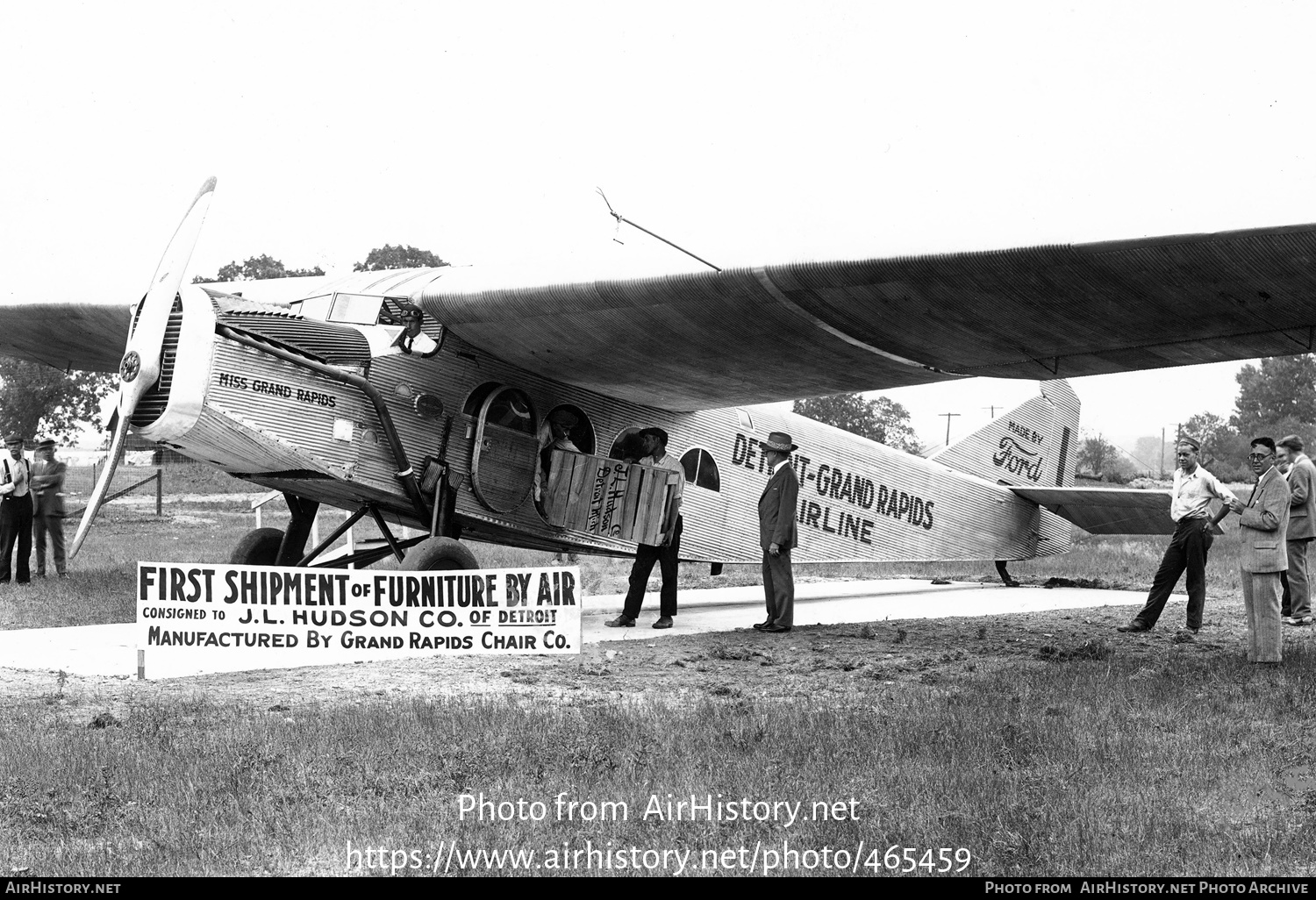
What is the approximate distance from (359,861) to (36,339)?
11702mm

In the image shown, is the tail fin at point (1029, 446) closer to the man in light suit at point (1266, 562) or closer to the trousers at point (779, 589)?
the trousers at point (779, 589)

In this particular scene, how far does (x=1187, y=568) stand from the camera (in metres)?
10.7

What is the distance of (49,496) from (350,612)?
8.82 m

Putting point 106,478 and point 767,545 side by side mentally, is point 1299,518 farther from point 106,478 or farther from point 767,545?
point 106,478

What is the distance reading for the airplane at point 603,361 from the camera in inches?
309

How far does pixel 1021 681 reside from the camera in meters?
7.90

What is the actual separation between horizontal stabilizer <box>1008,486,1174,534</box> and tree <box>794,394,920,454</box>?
41.2 m

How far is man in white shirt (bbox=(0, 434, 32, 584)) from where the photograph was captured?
14336 millimetres

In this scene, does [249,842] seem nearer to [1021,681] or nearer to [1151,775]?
[1151,775]

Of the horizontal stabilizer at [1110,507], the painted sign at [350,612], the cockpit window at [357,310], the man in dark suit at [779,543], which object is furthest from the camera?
the horizontal stabilizer at [1110,507]

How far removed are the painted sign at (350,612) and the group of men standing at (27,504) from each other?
24.7 ft

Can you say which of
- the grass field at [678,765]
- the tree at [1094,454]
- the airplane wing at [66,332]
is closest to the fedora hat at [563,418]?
the grass field at [678,765]

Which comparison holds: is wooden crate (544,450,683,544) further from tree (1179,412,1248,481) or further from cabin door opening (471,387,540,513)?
tree (1179,412,1248,481)

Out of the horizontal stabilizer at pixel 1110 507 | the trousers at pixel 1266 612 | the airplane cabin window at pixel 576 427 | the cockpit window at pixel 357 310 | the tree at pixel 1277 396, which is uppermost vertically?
the tree at pixel 1277 396
